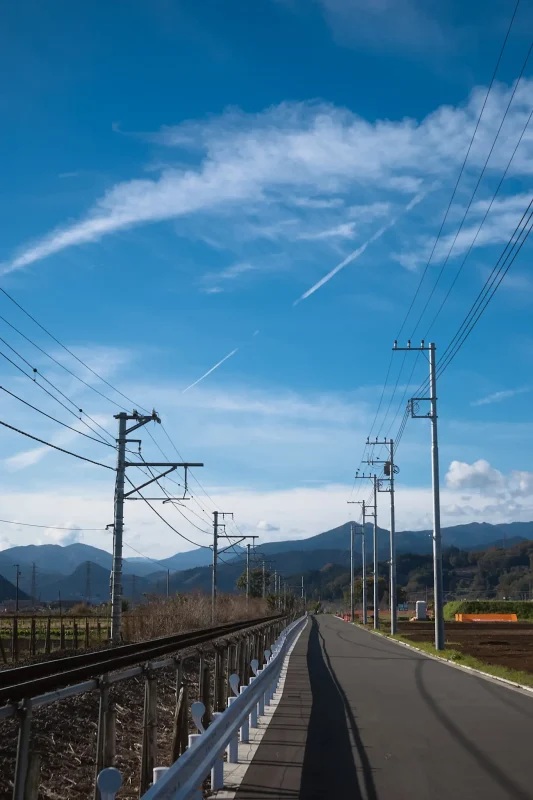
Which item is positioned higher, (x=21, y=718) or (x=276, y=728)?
(x=21, y=718)

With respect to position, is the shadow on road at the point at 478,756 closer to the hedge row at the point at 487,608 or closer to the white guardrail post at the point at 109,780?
the white guardrail post at the point at 109,780

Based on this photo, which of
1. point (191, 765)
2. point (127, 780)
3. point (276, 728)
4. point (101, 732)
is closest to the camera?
point (101, 732)

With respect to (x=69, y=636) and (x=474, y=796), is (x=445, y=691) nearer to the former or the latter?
(x=474, y=796)

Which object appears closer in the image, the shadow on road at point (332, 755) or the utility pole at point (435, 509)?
the shadow on road at point (332, 755)

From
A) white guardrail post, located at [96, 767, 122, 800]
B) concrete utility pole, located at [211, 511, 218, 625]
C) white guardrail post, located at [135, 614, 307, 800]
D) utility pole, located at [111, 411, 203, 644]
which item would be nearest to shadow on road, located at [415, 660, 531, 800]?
white guardrail post, located at [135, 614, 307, 800]

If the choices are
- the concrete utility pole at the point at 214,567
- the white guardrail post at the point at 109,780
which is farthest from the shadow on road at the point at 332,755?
the concrete utility pole at the point at 214,567

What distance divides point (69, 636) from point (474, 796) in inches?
1975

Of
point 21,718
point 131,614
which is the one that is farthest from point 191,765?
point 131,614

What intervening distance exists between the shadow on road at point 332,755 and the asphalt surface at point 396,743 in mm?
11

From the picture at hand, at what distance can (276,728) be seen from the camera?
1258 cm

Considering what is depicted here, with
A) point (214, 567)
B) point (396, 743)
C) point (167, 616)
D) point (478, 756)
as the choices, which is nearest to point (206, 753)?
point (478, 756)

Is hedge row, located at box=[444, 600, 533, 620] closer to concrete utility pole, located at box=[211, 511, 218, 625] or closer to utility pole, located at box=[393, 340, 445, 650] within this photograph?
concrete utility pole, located at box=[211, 511, 218, 625]

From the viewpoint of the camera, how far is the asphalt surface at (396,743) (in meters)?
8.55

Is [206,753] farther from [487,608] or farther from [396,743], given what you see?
[487,608]
